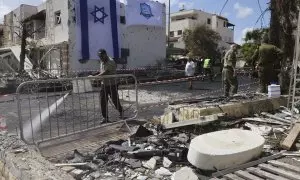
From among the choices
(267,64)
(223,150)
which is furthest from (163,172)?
(267,64)

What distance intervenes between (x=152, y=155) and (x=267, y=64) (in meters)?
5.85

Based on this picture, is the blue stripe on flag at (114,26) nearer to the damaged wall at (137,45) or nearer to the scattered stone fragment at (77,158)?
the damaged wall at (137,45)

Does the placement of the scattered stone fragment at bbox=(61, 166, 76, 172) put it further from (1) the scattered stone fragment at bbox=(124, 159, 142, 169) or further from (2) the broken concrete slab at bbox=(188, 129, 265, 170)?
(2) the broken concrete slab at bbox=(188, 129, 265, 170)

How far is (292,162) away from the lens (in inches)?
184

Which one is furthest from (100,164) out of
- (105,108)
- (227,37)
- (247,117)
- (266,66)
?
(227,37)

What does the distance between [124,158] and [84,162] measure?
561 mm

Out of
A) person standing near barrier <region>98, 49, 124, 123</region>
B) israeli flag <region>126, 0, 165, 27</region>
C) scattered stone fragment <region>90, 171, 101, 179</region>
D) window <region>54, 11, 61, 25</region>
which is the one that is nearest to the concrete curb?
person standing near barrier <region>98, 49, 124, 123</region>

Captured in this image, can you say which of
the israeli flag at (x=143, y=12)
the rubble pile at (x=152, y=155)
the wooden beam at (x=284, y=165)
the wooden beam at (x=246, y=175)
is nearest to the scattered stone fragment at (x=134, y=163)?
the rubble pile at (x=152, y=155)

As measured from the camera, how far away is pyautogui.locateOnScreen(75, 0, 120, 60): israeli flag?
24562 millimetres

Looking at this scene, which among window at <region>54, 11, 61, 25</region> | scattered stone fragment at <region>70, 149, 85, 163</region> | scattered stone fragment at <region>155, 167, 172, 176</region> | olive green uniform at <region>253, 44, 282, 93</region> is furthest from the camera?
window at <region>54, 11, 61, 25</region>

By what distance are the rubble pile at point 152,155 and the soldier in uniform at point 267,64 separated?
3.25 meters

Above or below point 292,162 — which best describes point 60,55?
above

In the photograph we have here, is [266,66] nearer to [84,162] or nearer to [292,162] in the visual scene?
[292,162]

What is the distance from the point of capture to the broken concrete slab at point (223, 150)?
4.40 meters
